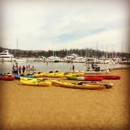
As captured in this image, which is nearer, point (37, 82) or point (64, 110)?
point (64, 110)

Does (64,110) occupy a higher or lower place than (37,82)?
lower

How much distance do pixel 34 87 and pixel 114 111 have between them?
687 centimetres

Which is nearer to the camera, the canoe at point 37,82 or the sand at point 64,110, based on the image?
the sand at point 64,110

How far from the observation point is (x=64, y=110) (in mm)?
8953

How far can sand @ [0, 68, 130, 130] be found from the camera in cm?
752

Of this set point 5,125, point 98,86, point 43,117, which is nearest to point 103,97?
point 98,86

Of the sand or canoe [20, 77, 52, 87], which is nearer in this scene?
the sand

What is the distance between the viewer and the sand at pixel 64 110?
7516mm

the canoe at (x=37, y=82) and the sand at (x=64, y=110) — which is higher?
the canoe at (x=37, y=82)

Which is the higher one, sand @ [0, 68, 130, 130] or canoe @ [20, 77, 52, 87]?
canoe @ [20, 77, 52, 87]

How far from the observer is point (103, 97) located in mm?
11414

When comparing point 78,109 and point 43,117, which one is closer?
point 43,117

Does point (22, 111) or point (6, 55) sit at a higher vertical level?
point (6, 55)

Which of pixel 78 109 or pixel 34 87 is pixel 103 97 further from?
pixel 34 87
